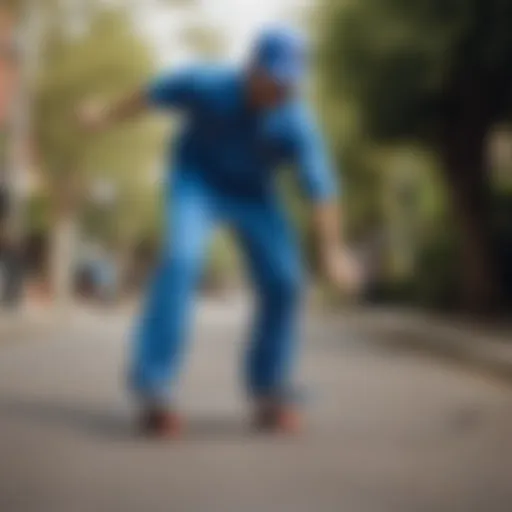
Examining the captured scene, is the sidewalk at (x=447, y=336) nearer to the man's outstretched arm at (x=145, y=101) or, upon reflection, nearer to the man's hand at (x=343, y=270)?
the man's hand at (x=343, y=270)

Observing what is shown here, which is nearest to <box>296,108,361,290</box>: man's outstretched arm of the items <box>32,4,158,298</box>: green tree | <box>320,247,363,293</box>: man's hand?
<box>320,247,363,293</box>: man's hand

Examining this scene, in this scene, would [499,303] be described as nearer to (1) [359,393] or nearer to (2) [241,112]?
(1) [359,393]

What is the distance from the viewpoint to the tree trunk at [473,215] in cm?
90

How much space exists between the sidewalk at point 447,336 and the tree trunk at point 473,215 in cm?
2

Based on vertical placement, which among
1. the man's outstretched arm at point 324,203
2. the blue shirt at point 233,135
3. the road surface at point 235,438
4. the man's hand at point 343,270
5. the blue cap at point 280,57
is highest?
the blue cap at point 280,57

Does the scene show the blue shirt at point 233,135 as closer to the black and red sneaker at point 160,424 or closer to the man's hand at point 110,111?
the man's hand at point 110,111

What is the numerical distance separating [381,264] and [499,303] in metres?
0.13

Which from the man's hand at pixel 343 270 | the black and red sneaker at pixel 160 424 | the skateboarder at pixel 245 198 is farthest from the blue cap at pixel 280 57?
the black and red sneaker at pixel 160 424

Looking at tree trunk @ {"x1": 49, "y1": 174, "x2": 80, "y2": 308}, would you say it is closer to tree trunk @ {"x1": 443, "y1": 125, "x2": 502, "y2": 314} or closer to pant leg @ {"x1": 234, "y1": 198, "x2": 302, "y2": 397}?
pant leg @ {"x1": 234, "y1": 198, "x2": 302, "y2": 397}

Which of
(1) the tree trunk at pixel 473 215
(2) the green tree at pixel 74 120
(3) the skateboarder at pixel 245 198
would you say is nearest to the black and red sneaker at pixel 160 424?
(3) the skateboarder at pixel 245 198

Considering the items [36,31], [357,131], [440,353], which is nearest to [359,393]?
[440,353]

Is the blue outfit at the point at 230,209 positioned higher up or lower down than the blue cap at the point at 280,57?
lower down

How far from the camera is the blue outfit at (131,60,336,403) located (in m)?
0.84

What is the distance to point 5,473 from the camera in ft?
2.81
